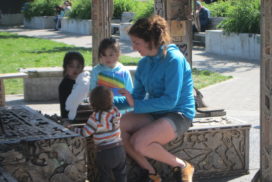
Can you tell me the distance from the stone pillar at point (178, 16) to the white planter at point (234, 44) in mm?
8986

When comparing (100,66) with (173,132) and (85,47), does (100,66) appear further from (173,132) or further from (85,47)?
(85,47)

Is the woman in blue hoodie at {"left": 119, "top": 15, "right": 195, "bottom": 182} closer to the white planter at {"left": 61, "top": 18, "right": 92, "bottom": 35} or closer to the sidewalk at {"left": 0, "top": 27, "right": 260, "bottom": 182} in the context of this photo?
the sidewalk at {"left": 0, "top": 27, "right": 260, "bottom": 182}

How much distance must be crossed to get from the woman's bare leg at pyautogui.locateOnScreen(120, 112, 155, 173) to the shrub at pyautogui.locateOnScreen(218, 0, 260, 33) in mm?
11107

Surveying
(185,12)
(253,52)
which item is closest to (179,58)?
(185,12)

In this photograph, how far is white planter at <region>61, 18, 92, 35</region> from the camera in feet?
81.7

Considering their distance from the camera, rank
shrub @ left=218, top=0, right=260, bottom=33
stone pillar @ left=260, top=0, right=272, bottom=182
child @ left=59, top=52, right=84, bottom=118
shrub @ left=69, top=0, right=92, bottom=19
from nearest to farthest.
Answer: stone pillar @ left=260, top=0, right=272, bottom=182 → child @ left=59, top=52, right=84, bottom=118 → shrub @ left=218, top=0, right=260, bottom=33 → shrub @ left=69, top=0, right=92, bottom=19

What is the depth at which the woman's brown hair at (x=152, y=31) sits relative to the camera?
480 cm

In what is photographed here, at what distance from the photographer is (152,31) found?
482 cm

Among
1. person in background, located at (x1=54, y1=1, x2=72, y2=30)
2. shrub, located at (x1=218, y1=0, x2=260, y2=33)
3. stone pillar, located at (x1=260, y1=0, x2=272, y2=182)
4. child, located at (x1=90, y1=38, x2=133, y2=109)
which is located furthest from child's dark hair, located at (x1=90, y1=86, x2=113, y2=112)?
person in background, located at (x1=54, y1=1, x2=72, y2=30)

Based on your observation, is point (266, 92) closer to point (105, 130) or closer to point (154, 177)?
point (154, 177)

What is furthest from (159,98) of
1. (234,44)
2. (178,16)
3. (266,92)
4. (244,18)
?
(244,18)

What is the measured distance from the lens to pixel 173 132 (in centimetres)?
486

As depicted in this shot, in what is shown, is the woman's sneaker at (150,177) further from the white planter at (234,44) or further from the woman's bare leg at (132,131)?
the white planter at (234,44)

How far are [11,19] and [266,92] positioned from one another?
32.5m
